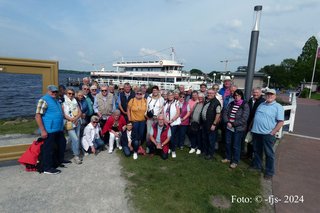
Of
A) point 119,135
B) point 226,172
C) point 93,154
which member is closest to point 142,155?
point 119,135

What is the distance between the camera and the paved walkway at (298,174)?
3.68 m

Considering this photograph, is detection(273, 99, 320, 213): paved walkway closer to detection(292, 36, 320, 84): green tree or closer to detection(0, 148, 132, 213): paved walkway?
detection(0, 148, 132, 213): paved walkway

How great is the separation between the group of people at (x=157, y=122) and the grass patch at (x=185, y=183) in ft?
1.15

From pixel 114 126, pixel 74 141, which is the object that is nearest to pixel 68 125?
pixel 74 141

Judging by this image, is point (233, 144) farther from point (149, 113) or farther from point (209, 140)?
point (149, 113)

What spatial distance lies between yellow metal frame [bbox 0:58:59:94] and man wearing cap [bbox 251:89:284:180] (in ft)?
15.3

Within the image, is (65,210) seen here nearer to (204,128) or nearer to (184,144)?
(204,128)

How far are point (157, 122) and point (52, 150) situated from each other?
2491mm

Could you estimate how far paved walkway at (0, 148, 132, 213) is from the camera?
333 centimetres

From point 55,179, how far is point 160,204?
2.18 m

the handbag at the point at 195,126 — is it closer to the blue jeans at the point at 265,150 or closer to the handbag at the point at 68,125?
Result: the blue jeans at the point at 265,150

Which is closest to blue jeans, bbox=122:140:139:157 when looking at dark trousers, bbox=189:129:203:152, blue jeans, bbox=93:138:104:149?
blue jeans, bbox=93:138:104:149

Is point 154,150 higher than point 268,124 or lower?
lower

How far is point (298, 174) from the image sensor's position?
15.8 feet
